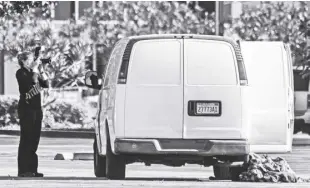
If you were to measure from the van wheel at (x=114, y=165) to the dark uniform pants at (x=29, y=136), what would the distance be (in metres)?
1.24

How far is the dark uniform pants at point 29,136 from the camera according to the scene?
16.5 meters

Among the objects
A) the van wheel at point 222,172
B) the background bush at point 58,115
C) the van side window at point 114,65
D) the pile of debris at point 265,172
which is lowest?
the background bush at point 58,115

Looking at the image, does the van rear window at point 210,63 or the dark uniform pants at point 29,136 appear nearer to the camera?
the van rear window at point 210,63

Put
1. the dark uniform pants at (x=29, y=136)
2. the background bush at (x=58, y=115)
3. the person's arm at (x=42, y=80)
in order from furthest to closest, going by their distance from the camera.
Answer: the background bush at (x=58, y=115), the dark uniform pants at (x=29, y=136), the person's arm at (x=42, y=80)

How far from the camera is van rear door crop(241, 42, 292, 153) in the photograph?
18.8 m

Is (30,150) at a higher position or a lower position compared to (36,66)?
lower

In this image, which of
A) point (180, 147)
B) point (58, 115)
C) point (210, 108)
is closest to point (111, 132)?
point (180, 147)

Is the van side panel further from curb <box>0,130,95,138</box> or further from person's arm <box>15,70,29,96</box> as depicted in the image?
curb <box>0,130,95,138</box>

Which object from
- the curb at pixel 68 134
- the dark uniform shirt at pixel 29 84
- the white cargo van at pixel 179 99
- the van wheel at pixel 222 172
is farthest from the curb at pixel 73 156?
the curb at pixel 68 134

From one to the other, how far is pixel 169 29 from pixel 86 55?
12.5ft

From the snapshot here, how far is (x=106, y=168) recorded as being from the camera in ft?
52.4

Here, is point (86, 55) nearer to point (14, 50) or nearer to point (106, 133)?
point (14, 50)

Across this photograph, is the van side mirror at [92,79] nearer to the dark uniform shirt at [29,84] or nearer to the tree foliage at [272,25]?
the dark uniform shirt at [29,84]

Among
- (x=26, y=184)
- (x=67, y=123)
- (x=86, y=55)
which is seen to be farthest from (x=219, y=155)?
(x=86, y=55)
